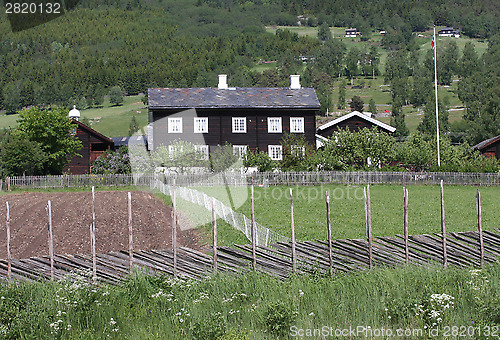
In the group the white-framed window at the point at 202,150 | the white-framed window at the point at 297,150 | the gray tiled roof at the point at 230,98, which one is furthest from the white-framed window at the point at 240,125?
the white-framed window at the point at 297,150

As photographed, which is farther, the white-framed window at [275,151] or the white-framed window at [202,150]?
the white-framed window at [275,151]

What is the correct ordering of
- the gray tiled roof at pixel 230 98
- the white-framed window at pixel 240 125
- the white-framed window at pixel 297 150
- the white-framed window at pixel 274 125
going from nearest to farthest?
1. the white-framed window at pixel 297 150
2. the gray tiled roof at pixel 230 98
3. the white-framed window at pixel 240 125
4. the white-framed window at pixel 274 125

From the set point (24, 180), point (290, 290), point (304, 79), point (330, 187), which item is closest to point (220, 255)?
point (290, 290)

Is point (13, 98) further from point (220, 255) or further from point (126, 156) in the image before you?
point (220, 255)

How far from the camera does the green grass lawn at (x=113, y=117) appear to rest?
491ft

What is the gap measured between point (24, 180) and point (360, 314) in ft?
126

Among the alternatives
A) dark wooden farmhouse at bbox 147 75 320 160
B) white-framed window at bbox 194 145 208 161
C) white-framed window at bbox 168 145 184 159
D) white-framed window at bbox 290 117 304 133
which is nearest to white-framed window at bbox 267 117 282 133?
dark wooden farmhouse at bbox 147 75 320 160

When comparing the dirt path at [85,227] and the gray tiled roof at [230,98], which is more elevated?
the gray tiled roof at [230,98]

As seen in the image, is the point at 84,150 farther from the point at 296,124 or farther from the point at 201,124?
the point at 296,124

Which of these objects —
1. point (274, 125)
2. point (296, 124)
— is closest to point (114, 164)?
point (274, 125)

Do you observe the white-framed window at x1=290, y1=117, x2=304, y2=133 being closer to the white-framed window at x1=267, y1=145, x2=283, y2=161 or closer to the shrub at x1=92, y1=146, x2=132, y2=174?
the white-framed window at x1=267, y1=145, x2=283, y2=161

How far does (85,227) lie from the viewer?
79.6 feet

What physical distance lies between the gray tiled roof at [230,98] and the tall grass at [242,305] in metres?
40.4

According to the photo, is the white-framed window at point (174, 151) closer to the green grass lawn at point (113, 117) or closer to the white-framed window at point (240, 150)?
the white-framed window at point (240, 150)
